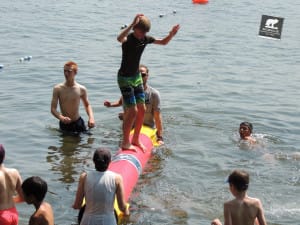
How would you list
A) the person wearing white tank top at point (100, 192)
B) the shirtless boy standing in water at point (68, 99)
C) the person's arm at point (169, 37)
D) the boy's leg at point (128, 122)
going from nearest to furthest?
the person wearing white tank top at point (100, 192)
the person's arm at point (169, 37)
the boy's leg at point (128, 122)
the shirtless boy standing in water at point (68, 99)

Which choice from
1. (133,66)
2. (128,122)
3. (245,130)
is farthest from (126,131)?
(245,130)

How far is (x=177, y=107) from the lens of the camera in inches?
531

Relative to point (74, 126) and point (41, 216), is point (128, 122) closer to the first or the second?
point (74, 126)

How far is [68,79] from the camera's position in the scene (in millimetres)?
10070

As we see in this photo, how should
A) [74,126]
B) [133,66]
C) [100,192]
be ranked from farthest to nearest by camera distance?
[74,126] < [133,66] < [100,192]

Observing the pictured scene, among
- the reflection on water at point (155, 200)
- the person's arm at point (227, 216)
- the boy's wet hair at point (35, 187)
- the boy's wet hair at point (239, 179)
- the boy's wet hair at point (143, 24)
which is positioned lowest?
the reflection on water at point (155, 200)

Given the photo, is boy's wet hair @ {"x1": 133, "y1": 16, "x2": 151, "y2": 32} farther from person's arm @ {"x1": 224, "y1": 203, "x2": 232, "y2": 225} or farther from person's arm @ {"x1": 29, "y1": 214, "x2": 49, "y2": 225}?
person's arm @ {"x1": 29, "y1": 214, "x2": 49, "y2": 225}

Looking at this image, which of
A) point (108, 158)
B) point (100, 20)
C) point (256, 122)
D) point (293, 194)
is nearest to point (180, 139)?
point (256, 122)

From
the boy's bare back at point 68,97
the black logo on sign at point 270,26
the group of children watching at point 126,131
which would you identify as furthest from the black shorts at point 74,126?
the black logo on sign at point 270,26

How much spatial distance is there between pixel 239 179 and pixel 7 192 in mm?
2270

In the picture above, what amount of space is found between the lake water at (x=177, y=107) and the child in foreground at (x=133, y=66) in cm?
113

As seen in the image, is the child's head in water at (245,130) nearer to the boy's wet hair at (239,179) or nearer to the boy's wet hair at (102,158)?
the boy's wet hair at (239,179)

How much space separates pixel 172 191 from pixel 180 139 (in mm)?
2647

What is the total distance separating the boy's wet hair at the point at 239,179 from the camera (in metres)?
5.75
